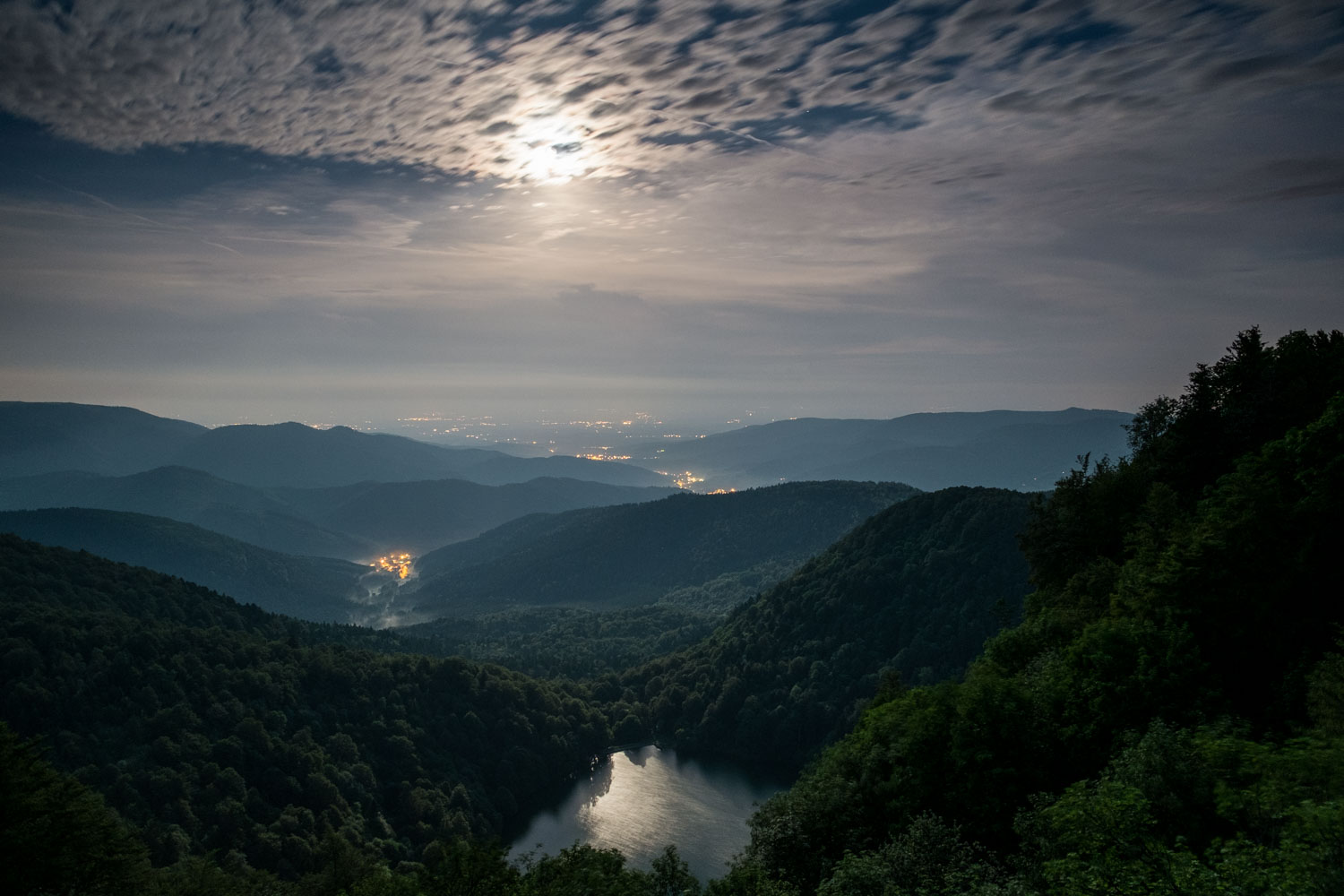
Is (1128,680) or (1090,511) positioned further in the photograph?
(1090,511)

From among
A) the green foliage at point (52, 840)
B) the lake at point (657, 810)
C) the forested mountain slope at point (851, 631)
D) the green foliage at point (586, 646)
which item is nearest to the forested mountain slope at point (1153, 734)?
the green foliage at point (52, 840)

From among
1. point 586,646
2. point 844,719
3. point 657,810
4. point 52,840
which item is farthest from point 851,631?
point 52,840

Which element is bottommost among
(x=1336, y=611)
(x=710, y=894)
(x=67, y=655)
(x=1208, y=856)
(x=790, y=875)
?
(x=67, y=655)

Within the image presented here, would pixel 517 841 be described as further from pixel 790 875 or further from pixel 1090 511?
pixel 1090 511

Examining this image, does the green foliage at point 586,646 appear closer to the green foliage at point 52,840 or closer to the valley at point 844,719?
the valley at point 844,719

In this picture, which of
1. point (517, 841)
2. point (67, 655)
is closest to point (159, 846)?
point (67, 655)

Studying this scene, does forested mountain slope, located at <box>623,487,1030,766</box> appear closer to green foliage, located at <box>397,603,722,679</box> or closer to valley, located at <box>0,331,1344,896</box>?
valley, located at <box>0,331,1344,896</box>
